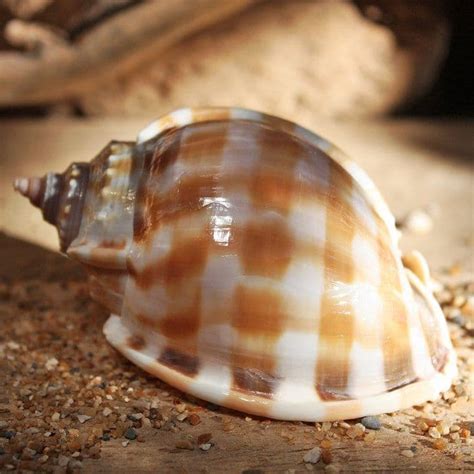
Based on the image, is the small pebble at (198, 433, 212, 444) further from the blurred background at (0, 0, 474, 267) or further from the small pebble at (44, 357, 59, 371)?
the blurred background at (0, 0, 474, 267)

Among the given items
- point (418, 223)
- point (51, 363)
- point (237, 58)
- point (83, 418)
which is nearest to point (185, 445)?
point (83, 418)

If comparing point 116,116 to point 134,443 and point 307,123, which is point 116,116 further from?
point 134,443

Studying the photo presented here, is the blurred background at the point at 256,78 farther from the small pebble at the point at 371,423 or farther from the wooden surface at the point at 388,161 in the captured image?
the small pebble at the point at 371,423

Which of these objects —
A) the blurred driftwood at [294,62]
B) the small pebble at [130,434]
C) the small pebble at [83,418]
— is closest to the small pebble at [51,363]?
the small pebble at [83,418]

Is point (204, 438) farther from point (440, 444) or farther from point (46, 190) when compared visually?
point (46, 190)

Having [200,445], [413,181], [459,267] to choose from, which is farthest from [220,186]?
[413,181]

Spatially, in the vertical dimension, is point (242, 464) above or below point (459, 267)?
below
